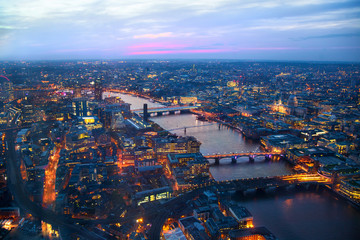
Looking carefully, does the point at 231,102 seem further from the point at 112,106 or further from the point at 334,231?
the point at 334,231

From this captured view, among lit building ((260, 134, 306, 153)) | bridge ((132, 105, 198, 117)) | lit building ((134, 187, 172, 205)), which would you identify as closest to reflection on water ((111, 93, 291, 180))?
lit building ((260, 134, 306, 153))

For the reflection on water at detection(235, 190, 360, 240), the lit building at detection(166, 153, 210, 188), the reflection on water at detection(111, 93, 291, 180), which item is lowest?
the reflection on water at detection(235, 190, 360, 240)

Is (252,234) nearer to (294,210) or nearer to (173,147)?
(294,210)

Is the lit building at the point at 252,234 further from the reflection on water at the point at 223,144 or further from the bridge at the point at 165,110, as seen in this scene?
the bridge at the point at 165,110

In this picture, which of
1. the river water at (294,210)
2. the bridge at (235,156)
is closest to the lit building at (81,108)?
the river water at (294,210)

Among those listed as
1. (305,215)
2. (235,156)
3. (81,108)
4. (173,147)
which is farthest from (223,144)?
(81,108)

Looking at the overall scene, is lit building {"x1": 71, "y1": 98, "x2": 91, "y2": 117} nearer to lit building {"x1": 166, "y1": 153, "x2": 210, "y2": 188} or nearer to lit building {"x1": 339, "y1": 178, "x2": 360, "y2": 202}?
lit building {"x1": 166, "y1": 153, "x2": 210, "y2": 188}
